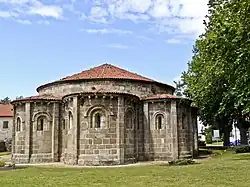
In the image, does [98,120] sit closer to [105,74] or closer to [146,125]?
[146,125]

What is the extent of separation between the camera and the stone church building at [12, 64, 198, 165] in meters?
26.1

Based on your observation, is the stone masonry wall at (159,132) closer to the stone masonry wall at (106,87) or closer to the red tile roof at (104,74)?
the stone masonry wall at (106,87)

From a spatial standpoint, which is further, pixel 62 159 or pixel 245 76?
pixel 62 159

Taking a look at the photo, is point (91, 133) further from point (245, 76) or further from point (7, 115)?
point (7, 115)

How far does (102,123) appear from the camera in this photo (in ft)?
86.2

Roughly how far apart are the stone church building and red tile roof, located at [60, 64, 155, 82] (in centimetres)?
9

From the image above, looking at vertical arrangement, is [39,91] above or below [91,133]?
above

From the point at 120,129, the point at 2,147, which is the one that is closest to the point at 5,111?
the point at 2,147

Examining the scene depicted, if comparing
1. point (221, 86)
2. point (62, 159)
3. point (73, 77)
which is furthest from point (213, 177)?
point (73, 77)

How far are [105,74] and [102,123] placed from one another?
271 inches

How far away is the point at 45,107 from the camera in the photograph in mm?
29953

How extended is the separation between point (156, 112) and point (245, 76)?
35.1 feet

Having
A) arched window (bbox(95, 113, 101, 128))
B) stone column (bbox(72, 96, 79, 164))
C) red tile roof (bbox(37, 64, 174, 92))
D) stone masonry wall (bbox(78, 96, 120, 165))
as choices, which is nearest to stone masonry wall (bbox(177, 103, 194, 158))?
red tile roof (bbox(37, 64, 174, 92))

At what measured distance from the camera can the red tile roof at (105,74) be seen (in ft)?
103
